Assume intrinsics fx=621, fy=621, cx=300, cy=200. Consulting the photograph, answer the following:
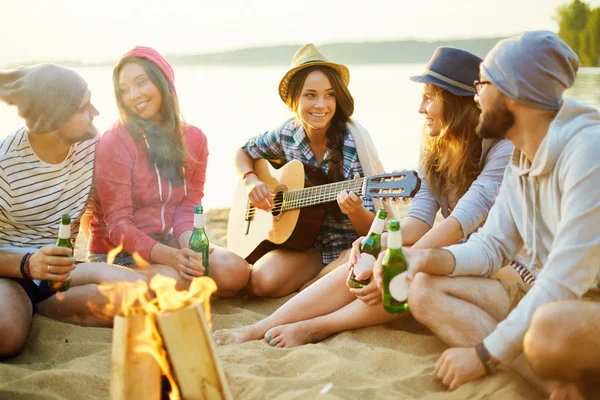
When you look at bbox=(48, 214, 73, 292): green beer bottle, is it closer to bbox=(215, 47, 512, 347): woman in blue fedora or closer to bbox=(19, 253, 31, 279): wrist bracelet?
bbox=(19, 253, 31, 279): wrist bracelet

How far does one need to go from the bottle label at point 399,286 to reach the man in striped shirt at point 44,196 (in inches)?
62.5

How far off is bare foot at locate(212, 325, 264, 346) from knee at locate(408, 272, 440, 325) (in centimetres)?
94

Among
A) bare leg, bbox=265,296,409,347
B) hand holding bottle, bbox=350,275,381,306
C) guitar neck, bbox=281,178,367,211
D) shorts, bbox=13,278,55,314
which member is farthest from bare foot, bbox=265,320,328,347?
shorts, bbox=13,278,55,314

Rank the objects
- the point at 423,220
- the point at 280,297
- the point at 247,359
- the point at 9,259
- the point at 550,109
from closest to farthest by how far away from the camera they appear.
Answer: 1. the point at 550,109
2. the point at 247,359
3. the point at 9,259
4. the point at 423,220
5. the point at 280,297

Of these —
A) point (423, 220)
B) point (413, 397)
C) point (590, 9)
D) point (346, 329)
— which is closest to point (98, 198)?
point (346, 329)

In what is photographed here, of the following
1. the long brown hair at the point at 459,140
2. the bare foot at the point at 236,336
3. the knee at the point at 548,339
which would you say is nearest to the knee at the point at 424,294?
the knee at the point at 548,339

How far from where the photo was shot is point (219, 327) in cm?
360

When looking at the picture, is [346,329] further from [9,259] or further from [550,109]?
[9,259]

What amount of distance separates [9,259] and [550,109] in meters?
2.68

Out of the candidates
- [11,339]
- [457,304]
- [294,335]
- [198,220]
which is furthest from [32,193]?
[457,304]

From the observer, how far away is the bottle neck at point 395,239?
2402 millimetres

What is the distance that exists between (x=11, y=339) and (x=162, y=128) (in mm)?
1468

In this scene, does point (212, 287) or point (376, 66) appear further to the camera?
point (376, 66)

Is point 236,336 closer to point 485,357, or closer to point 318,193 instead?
point 318,193
